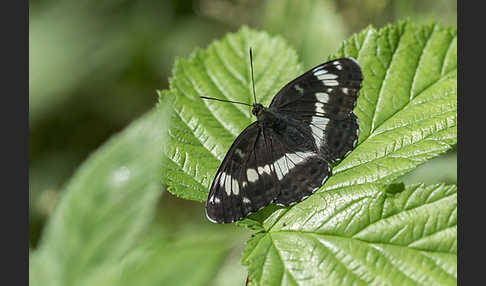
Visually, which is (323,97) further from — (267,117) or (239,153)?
(239,153)

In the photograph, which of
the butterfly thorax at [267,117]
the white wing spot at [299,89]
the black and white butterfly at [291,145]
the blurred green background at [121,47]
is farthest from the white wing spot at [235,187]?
the blurred green background at [121,47]

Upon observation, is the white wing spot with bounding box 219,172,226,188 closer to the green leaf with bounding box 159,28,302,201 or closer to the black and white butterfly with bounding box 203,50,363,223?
the black and white butterfly with bounding box 203,50,363,223

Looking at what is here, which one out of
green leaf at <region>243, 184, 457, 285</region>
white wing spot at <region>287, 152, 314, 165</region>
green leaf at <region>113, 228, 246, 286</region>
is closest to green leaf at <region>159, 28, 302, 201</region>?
white wing spot at <region>287, 152, 314, 165</region>

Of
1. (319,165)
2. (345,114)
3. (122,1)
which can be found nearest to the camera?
(319,165)

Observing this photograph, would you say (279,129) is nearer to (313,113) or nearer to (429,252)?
(313,113)

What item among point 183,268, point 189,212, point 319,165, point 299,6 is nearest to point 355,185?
point 319,165

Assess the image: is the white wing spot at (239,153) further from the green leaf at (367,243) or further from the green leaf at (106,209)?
the green leaf at (106,209)

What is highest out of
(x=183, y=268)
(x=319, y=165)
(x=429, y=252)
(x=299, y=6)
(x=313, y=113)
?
(x=299, y=6)

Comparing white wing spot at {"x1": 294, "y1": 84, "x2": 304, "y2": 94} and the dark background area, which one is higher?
the dark background area
